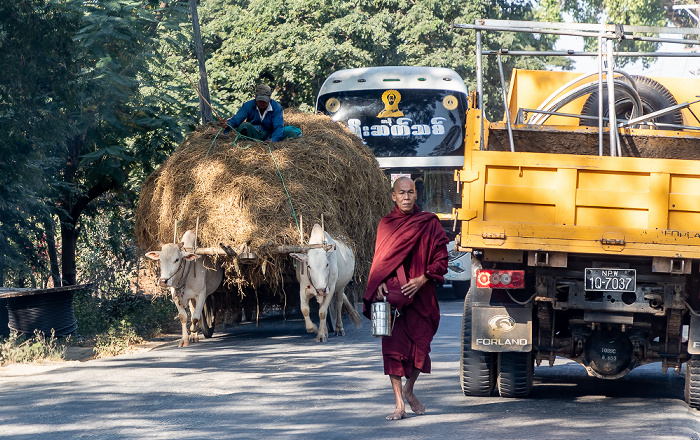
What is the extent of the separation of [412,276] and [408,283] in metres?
0.14

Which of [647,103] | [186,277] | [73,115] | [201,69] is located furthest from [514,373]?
[201,69]

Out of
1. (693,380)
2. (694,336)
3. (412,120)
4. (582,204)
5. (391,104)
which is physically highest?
(391,104)

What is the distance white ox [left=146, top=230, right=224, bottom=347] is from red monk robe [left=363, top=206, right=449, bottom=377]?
4616mm

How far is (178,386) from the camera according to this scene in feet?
26.0

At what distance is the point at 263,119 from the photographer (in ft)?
39.6

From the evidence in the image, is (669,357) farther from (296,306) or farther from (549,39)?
(549,39)

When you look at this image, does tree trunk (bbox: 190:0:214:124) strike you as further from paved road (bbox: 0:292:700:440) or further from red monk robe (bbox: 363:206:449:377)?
red monk robe (bbox: 363:206:449:377)

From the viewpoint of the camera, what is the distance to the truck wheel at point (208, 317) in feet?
40.1

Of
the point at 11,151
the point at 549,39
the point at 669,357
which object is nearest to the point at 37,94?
the point at 11,151

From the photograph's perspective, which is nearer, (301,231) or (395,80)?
(301,231)

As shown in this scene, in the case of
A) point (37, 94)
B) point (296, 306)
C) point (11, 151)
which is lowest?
point (296, 306)

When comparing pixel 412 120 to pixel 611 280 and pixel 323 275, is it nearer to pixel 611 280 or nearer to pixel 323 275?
pixel 323 275

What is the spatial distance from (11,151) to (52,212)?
3.61 m

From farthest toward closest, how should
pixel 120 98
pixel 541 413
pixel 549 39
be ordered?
pixel 549 39, pixel 120 98, pixel 541 413
